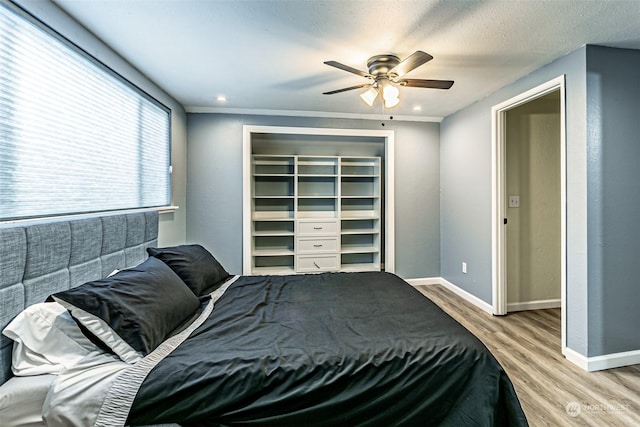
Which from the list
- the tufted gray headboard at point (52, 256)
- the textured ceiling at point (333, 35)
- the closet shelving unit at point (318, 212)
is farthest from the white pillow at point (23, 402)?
the closet shelving unit at point (318, 212)

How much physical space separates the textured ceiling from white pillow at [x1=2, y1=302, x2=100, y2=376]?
168 centimetres

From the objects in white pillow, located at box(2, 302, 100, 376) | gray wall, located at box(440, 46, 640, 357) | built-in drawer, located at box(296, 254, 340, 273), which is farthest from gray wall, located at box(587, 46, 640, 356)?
white pillow, located at box(2, 302, 100, 376)

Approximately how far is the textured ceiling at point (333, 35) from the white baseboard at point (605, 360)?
2262 millimetres

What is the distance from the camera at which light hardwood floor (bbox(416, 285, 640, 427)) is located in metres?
1.71

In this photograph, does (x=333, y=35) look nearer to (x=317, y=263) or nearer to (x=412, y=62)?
(x=412, y=62)

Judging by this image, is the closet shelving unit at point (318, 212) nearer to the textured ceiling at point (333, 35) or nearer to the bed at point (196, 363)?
the textured ceiling at point (333, 35)

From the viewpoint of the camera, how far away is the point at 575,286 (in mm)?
2238

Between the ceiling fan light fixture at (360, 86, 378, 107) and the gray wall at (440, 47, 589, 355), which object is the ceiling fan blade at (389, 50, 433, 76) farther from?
the gray wall at (440, 47, 589, 355)

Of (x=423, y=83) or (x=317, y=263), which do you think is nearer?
(x=423, y=83)

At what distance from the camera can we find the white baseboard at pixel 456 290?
10.8 feet

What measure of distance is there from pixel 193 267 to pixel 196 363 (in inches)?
40.5

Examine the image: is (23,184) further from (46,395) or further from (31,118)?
(46,395)

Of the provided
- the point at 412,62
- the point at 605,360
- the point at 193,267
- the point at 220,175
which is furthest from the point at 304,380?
the point at 220,175

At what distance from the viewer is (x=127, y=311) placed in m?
1.36
